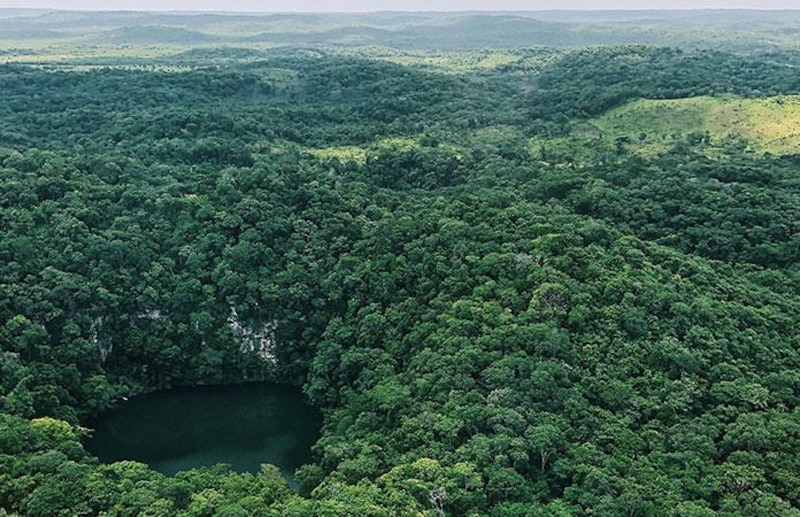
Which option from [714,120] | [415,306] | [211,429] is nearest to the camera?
[211,429]

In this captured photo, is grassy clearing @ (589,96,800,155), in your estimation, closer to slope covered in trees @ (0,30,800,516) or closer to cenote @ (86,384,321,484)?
slope covered in trees @ (0,30,800,516)

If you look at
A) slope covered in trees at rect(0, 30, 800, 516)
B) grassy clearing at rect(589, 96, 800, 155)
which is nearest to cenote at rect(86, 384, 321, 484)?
slope covered in trees at rect(0, 30, 800, 516)

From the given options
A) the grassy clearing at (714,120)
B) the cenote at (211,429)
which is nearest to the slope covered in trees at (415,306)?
the cenote at (211,429)

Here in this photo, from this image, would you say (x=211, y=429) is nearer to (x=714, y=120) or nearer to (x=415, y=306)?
(x=415, y=306)

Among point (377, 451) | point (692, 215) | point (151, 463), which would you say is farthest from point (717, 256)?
point (151, 463)

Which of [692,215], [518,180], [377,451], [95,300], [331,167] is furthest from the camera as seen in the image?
[331,167]

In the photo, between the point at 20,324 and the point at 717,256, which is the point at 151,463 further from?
the point at 717,256

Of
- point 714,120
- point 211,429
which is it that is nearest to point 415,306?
point 211,429

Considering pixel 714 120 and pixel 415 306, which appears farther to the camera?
pixel 714 120
